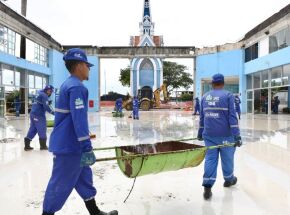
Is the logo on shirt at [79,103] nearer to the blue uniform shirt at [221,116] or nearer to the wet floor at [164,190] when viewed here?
the wet floor at [164,190]

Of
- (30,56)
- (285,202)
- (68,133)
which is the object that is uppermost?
(30,56)

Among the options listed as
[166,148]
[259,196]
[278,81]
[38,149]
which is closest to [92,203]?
[166,148]

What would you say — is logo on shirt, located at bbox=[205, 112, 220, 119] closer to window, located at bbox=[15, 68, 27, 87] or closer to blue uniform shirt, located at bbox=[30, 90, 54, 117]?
blue uniform shirt, located at bbox=[30, 90, 54, 117]

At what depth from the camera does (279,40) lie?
70.5 feet

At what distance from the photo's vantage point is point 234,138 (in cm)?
454

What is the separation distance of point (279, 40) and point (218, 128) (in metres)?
19.0

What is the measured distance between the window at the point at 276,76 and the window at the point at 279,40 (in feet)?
4.32

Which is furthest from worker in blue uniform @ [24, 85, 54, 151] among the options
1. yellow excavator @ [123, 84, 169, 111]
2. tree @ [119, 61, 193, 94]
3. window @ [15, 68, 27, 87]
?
tree @ [119, 61, 193, 94]

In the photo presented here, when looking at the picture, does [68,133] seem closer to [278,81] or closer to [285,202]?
[285,202]

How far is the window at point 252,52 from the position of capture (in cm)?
2538

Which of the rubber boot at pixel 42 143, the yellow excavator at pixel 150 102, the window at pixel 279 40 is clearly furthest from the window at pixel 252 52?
the rubber boot at pixel 42 143

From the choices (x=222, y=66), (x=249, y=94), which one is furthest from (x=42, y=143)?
(x=222, y=66)

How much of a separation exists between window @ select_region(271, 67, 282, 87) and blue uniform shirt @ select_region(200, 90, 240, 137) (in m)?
18.5

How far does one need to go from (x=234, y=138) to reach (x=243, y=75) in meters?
24.7
